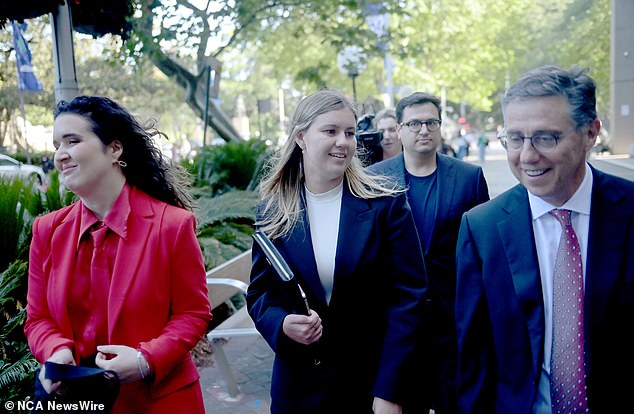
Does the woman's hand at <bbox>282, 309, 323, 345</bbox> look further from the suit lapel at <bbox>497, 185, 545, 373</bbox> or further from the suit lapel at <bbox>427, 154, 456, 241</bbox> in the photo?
the suit lapel at <bbox>427, 154, 456, 241</bbox>

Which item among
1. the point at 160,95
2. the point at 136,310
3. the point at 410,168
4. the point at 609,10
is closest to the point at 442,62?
the point at 609,10

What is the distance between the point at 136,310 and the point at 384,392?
99 centimetres

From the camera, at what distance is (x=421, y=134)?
3900mm

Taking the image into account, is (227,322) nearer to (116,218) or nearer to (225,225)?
(225,225)

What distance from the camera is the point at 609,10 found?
2741 centimetres

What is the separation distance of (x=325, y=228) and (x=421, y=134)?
1544 millimetres

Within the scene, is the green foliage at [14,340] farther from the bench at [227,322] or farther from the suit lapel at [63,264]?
the suit lapel at [63,264]

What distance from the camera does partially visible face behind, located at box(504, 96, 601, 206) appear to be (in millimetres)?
2018

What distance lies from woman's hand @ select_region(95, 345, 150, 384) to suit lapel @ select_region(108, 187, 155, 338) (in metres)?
0.08

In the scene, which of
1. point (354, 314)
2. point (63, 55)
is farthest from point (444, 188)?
point (63, 55)

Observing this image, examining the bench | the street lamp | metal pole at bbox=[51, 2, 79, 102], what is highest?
Result: the street lamp

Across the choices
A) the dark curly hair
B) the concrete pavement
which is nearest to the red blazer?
the dark curly hair

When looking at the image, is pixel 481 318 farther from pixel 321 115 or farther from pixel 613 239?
pixel 321 115

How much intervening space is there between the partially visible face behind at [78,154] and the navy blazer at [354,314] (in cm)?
73
